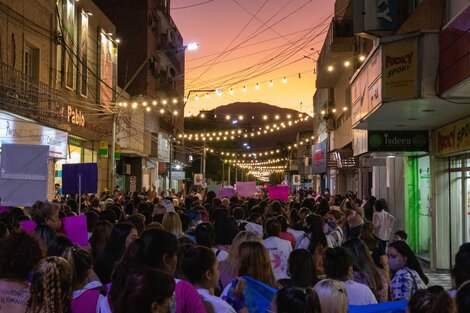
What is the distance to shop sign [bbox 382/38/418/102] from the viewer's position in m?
10.6

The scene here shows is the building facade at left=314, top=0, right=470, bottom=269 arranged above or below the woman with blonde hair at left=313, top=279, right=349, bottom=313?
above

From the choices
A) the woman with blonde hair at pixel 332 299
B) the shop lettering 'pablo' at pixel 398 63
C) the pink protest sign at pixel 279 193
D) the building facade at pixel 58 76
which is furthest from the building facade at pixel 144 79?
the woman with blonde hair at pixel 332 299

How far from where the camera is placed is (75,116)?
23.6m

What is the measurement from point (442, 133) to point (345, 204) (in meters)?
3.26

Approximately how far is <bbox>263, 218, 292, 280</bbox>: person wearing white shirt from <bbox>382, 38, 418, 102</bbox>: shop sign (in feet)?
14.0

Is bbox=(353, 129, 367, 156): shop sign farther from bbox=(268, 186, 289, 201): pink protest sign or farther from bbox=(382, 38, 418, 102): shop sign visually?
bbox=(382, 38, 418, 102): shop sign

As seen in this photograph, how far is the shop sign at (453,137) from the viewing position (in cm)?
1262

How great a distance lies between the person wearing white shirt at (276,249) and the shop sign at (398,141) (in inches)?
338

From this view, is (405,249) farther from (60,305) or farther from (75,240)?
(75,240)

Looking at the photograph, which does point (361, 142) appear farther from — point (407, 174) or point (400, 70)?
point (400, 70)

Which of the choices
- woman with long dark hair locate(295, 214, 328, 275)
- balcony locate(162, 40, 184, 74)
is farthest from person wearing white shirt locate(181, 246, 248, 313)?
balcony locate(162, 40, 184, 74)

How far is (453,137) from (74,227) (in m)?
9.00

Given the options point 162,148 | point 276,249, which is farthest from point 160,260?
point 162,148

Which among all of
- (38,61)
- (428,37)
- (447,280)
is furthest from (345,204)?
A: (38,61)
